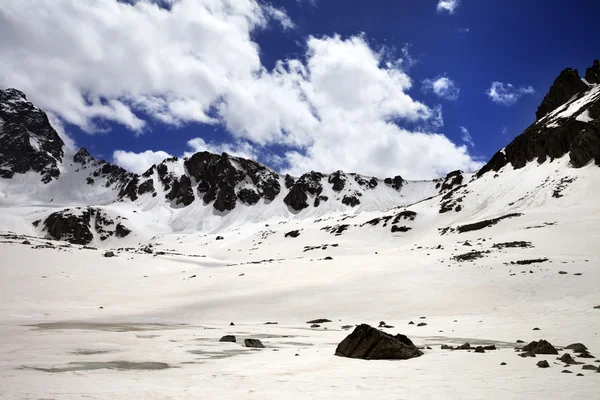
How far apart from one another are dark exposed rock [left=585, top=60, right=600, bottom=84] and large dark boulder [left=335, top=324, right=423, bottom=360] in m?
144

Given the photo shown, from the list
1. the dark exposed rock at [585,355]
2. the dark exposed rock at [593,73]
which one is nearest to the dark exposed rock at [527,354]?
the dark exposed rock at [585,355]

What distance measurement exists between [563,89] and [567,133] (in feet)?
172

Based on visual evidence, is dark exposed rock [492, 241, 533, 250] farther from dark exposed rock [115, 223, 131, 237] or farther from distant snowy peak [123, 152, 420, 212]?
dark exposed rock [115, 223, 131, 237]

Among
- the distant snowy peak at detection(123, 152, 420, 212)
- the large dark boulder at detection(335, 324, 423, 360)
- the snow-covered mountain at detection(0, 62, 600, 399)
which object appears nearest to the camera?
the snow-covered mountain at detection(0, 62, 600, 399)

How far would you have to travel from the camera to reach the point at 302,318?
22.4 m

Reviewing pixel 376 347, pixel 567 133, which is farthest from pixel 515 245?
pixel 567 133

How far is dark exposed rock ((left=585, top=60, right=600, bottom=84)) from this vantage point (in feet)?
374

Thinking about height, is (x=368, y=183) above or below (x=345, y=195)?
above

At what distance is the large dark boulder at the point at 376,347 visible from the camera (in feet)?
32.8

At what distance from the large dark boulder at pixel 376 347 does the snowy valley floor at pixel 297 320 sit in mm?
511

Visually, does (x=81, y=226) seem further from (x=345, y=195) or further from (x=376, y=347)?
(x=376, y=347)

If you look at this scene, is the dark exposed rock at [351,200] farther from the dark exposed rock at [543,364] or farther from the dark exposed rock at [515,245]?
the dark exposed rock at [543,364]

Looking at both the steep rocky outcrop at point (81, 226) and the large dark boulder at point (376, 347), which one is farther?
the steep rocky outcrop at point (81, 226)

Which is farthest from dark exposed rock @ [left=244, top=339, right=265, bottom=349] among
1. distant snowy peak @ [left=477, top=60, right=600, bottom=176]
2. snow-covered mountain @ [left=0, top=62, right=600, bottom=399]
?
distant snowy peak @ [left=477, top=60, right=600, bottom=176]
